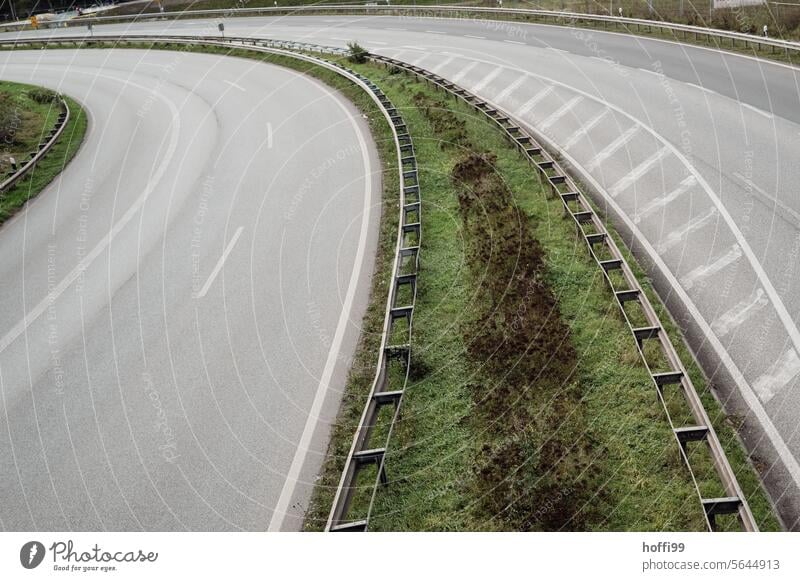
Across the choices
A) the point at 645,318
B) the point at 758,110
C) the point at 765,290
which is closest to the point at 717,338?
the point at 645,318

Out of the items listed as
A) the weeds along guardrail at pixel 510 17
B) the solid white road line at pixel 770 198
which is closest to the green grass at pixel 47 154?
the solid white road line at pixel 770 198

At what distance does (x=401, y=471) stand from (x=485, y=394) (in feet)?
5.64

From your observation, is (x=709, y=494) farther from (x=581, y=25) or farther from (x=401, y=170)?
(x=581, y=25)

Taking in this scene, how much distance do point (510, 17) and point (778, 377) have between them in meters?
36.5

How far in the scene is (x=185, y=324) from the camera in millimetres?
13789

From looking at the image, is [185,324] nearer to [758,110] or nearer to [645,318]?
[645,318]

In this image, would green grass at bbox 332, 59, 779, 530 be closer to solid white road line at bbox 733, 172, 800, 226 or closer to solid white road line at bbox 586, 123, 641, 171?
solid white road line at bbox 733, 172, 800, 226

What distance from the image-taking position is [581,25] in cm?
3872

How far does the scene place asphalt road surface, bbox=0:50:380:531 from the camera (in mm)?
9664

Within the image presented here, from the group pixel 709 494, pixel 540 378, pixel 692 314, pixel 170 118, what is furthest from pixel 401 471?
pixel 170 118

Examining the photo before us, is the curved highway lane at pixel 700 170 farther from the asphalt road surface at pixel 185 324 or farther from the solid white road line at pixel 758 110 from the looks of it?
the asphalt road surface at pixel 185 324

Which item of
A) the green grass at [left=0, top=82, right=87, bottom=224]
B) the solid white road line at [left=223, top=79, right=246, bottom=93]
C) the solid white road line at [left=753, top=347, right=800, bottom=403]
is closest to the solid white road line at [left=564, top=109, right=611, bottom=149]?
the solid white road line at [left=753, top=347, right=800, bottom=403]
